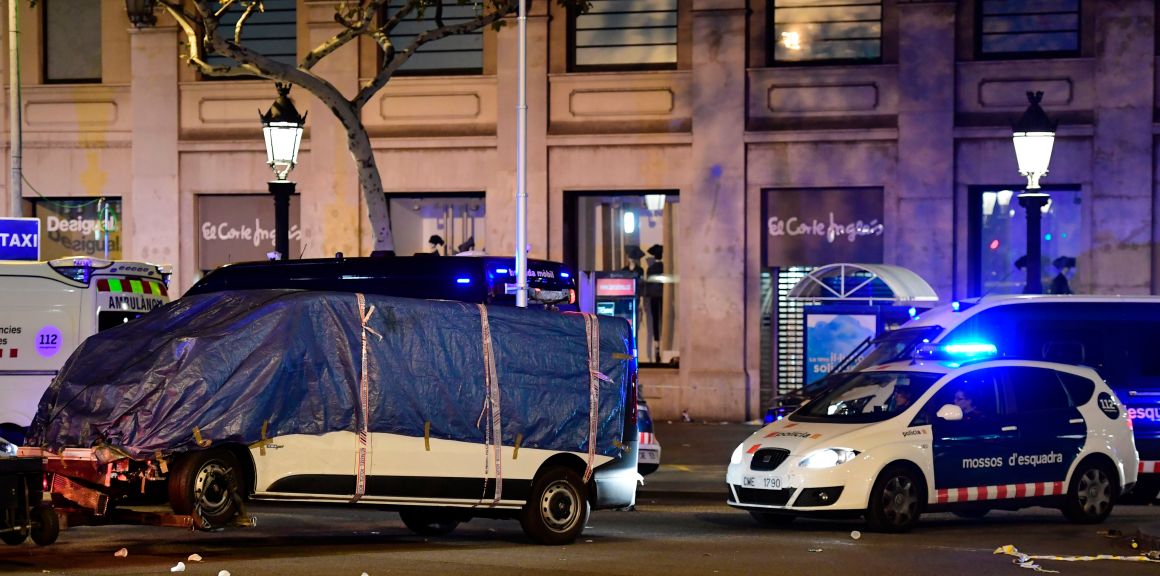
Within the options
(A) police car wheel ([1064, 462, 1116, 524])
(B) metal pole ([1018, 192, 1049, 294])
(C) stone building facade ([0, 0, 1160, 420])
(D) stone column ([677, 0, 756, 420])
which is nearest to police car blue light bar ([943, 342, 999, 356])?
(A) police car wheel ([1064, 462, 1116, 524])

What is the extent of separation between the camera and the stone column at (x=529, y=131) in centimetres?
2750

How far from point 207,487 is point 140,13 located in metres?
17.5

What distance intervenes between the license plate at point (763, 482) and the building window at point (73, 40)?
18.2 meters

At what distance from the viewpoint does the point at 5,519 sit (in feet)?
36.2

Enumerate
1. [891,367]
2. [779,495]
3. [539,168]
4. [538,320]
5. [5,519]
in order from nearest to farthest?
[5,519] < [538,320] < [779,495] < [891,367] < [539,168]

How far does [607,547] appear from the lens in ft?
43.3

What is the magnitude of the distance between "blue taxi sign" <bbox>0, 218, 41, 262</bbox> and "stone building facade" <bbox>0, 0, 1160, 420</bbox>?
31.5 feet

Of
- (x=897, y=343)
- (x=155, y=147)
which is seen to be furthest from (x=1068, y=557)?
(x=155, y=147)

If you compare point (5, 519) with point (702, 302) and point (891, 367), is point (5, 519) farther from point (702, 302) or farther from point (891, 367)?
point (702, 302)

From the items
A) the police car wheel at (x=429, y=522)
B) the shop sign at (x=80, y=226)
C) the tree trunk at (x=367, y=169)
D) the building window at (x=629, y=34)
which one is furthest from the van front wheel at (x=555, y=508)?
the shop sign at (x=80, y=226)

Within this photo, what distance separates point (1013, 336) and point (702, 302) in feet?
30.1

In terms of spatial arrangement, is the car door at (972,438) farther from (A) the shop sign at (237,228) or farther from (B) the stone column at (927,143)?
(A) the shop sign at (237,228)

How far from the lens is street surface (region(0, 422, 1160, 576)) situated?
11617 mm

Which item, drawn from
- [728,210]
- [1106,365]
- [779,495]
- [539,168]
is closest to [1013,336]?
[1106,365]
